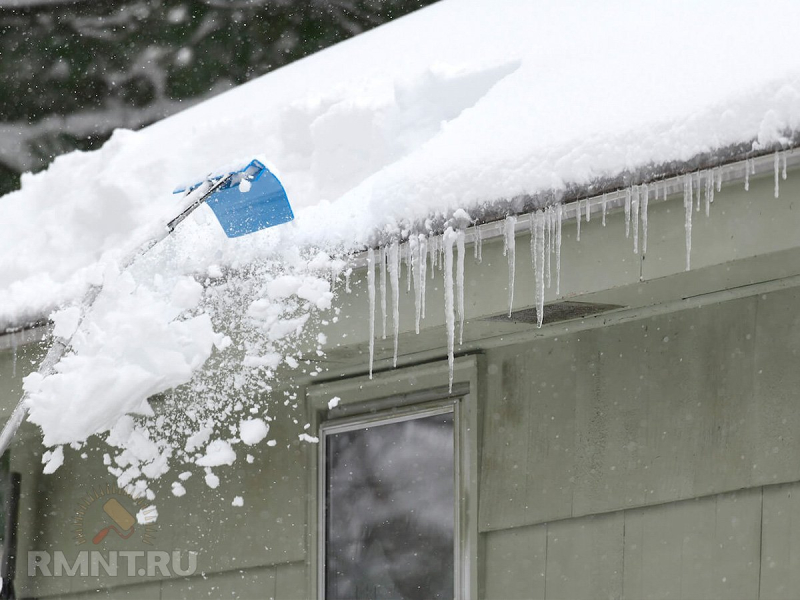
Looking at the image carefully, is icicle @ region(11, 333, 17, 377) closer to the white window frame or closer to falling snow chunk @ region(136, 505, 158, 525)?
falling snow chunk @ region(136, 505, 158, 525)

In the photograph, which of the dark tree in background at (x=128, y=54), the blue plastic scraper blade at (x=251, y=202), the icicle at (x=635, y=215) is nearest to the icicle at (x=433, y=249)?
the blue plastic scraper blade at (x=251, y=202)

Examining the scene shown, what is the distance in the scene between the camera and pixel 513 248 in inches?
124

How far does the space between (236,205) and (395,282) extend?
2.08 ft

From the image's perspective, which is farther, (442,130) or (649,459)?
(442,130)

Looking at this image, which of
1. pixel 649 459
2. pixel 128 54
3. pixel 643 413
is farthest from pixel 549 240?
pixel 128 54

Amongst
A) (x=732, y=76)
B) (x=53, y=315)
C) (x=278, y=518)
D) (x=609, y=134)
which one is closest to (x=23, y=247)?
(x=53, y=315)

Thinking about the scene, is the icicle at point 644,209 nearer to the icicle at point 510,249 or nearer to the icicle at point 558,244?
the icicle at point 558,244

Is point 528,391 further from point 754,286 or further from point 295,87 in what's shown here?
point 295,87

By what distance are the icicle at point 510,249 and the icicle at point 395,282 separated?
358 millimetres

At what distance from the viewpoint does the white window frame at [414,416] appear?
3904mm

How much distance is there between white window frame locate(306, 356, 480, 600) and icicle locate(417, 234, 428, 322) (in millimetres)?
680

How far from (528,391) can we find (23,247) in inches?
97.3

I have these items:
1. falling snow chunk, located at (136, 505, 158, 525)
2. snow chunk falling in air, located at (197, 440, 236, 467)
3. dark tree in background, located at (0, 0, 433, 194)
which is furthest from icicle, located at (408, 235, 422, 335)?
dark tree in background, located at (0, 0, 433, 194)

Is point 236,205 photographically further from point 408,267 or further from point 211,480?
point 211,480
